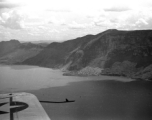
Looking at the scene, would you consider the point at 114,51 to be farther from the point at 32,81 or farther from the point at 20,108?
the point at 20,108

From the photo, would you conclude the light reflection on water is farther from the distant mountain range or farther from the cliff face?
the cliff face

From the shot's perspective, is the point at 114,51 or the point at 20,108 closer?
the point at 20,108

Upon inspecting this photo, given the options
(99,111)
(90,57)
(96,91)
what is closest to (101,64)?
(90,57)

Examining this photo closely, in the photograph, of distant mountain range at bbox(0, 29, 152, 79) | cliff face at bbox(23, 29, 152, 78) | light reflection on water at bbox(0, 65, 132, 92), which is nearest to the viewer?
light reflection on water at bbox(0, 65, 132, 92)

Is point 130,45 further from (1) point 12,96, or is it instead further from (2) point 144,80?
(1) point 12,96

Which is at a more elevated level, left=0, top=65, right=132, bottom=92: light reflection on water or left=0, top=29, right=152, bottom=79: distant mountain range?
left=0, top=29, right=152, bottom=79: distant mountain range

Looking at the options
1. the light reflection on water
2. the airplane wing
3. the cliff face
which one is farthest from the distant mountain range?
the airplane wing

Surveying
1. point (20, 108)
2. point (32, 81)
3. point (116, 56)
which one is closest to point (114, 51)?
point (116, 56)

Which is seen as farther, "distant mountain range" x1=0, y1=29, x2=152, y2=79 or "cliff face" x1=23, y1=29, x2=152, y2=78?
"cliff face" x1=23, y1=29, x2=152, y2=78

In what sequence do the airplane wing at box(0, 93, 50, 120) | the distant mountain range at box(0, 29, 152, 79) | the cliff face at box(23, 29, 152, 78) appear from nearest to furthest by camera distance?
the airplane wing at box(0, 93, 50, 120)
the distant mountain range at box(0, 29, 152, 79)
the cliff face at box(23, 29, 152, 78)
